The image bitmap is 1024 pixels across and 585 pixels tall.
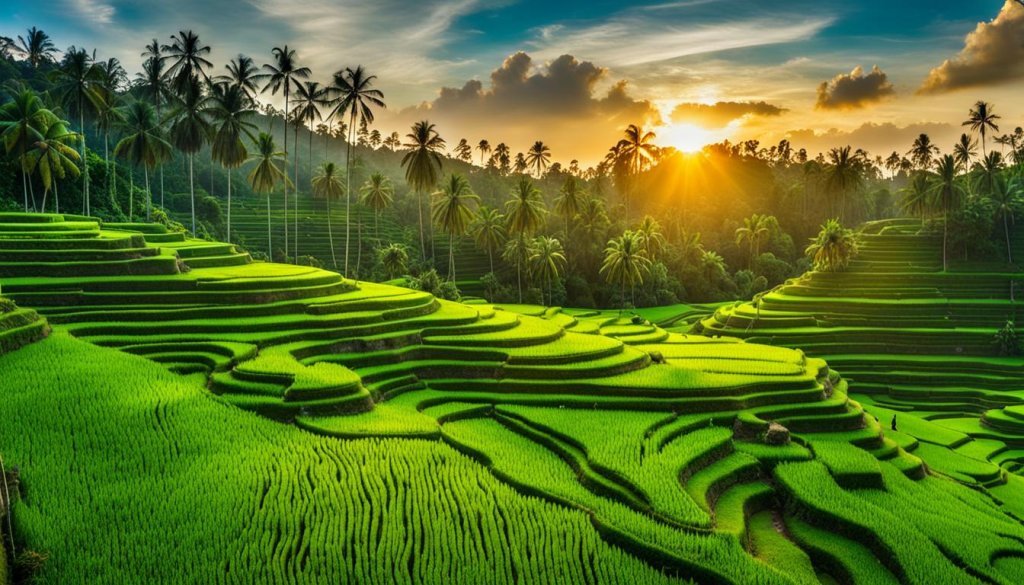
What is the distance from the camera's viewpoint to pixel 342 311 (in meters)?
27.9

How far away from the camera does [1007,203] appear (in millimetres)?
60656

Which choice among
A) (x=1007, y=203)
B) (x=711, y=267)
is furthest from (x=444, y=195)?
(x=1007, y=203)

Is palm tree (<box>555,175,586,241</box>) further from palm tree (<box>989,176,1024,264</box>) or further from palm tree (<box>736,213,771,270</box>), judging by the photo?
palm tree (<box>989,176,1024,264</box>)

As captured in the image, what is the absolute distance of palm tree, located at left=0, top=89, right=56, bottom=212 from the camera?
3394 centimetres

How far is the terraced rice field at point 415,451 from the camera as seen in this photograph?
1184cm

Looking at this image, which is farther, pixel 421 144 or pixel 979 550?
pixel 421 144

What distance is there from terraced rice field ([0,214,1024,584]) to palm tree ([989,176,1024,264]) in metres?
41.2

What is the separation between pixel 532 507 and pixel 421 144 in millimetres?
38505

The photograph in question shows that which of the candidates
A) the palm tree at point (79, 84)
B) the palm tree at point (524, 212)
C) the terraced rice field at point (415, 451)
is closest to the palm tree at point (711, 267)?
the palm tree at point (524, 212)

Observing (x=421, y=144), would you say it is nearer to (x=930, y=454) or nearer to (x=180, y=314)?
(x=180, y=314)

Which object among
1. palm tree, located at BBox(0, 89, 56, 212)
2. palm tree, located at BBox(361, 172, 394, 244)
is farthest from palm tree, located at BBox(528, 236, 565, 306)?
palm tree, located at BBox(0, 89, 56, 212)

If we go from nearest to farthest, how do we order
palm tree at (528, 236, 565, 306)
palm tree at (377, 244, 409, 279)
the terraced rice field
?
the terraced rice field → palm tree at (377, 244, 409, 279) → palm tree at (528, 236, 565, 306)

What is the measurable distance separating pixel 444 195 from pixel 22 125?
29686 mm

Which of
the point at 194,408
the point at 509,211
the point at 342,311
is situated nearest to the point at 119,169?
the point at 509,211
